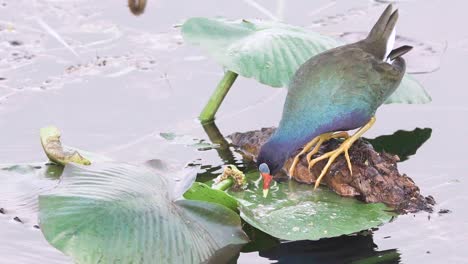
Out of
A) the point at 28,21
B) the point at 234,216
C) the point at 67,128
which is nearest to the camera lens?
the point at 234,216

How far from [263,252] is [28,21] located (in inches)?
84.2

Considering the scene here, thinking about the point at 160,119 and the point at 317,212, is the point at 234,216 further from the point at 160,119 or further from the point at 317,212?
the point at 160,119

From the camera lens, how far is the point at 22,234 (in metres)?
3.11

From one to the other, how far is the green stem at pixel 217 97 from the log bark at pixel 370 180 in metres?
0.54

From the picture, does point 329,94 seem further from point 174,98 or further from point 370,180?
point 174,98

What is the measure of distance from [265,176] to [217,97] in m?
0.71

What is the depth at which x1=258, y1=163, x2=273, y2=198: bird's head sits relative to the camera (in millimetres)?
3197

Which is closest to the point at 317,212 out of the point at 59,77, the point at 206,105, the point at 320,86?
the point at 320,86

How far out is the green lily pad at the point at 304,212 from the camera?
2949 millimetres

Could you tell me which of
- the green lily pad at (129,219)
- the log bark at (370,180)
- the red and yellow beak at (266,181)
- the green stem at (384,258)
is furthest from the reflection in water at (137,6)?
the green stem at (384,258)

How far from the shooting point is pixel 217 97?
3.86 metres

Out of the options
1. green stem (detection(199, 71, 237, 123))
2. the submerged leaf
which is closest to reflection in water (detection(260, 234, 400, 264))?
the submerged leaf

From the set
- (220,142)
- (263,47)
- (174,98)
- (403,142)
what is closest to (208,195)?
(263,47)

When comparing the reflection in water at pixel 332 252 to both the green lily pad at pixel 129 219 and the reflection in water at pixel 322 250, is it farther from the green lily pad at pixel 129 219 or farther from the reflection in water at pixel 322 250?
the green lily pad at pixel 129 219
